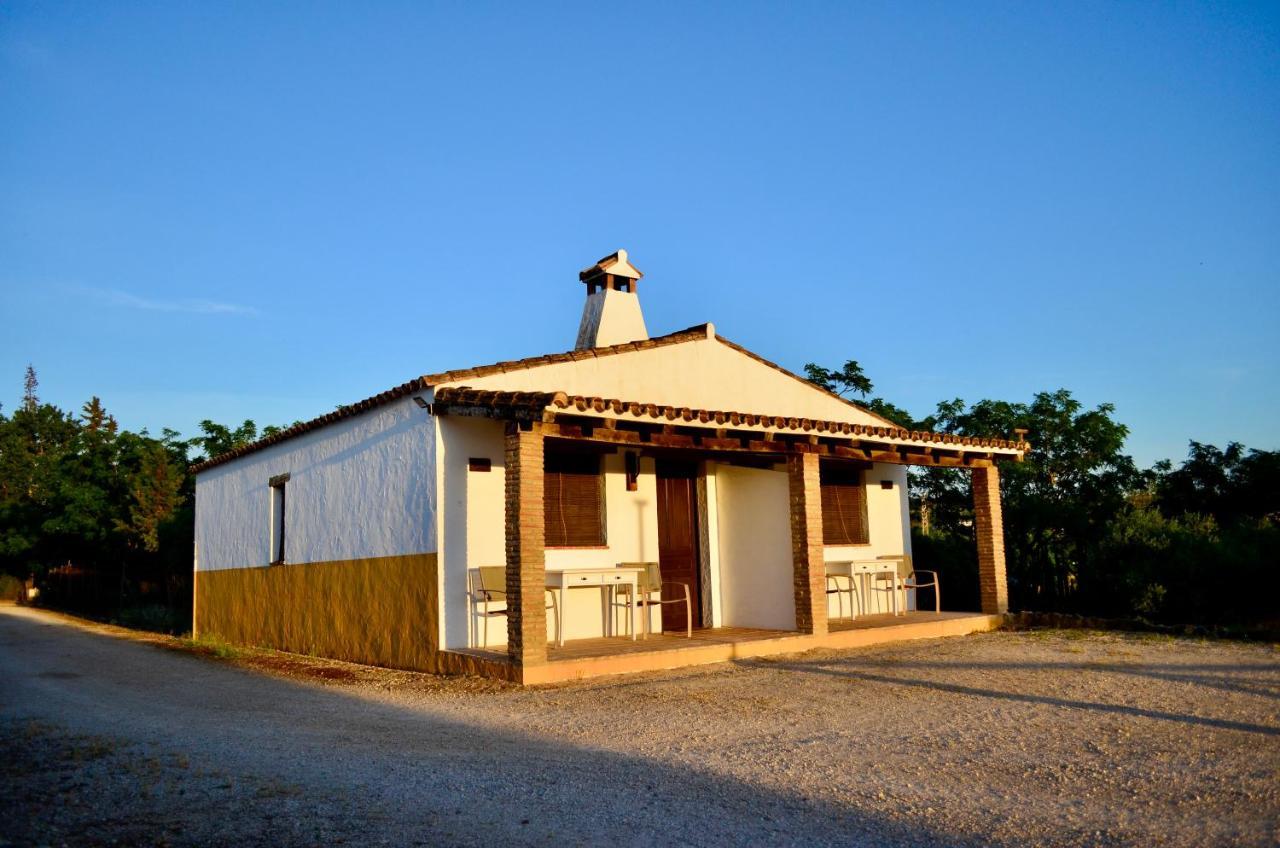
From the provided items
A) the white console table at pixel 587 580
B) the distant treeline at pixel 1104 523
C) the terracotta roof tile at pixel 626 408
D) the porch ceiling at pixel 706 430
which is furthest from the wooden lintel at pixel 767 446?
the distant treeline at pixel 1104 523

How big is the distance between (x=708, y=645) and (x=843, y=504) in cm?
505

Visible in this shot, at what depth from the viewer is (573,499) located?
1163 centimetres

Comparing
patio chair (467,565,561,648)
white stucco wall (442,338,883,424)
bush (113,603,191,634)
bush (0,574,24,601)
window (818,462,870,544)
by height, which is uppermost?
white stucco wall (442,338,883,424)

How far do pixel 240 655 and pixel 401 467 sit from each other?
4.53 metres

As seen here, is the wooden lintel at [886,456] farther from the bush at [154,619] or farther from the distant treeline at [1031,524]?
the bush at [154,619]

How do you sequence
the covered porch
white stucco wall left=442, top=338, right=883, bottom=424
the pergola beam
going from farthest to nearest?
white stucco wall left=442, top=338, right=883, bottom=424 → the pergola beam → the covered porch

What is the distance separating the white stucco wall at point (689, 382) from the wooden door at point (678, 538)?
3.29 feet

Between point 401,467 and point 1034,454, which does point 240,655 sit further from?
point 1034,454

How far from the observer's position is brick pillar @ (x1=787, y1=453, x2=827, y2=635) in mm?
11523

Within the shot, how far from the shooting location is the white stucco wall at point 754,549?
12500mm

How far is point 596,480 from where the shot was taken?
1191 centimetres

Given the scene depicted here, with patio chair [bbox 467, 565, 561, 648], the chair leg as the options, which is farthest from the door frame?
patio chair [bbox 467, 565, 561, 648]

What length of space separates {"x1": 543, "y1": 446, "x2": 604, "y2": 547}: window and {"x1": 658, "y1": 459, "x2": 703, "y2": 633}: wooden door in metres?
1.13

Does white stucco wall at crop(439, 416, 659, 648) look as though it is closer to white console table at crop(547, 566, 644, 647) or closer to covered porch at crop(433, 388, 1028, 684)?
covered porch at crop(433, 388, 1028, 684)
